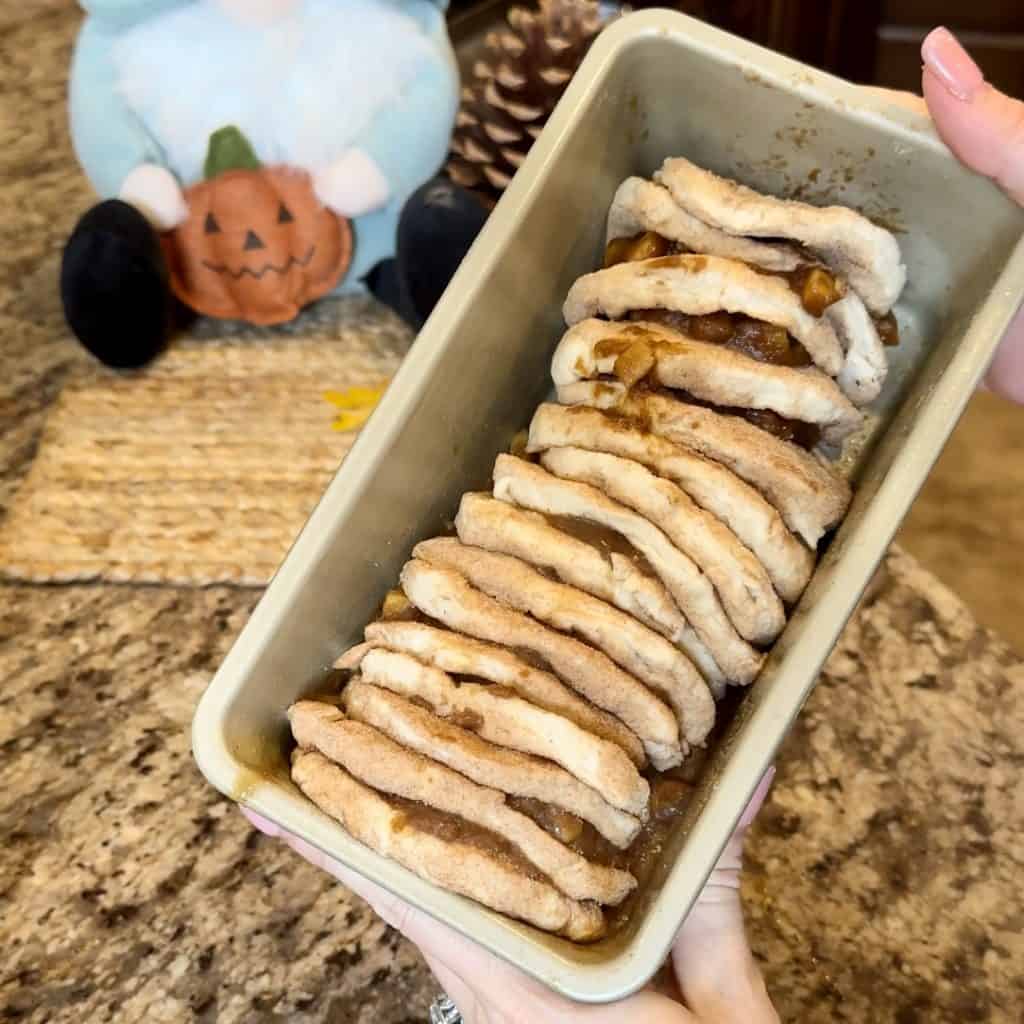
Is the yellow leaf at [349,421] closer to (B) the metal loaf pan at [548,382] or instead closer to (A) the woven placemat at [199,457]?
(A) the woven placemat at [199,457]

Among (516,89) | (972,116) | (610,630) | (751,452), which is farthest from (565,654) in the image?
(516,89)

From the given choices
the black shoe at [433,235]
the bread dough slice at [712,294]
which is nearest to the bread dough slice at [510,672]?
the bread dough slice at [712,294]

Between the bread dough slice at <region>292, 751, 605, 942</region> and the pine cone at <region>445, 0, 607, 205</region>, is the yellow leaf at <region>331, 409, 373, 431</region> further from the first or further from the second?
the bread dough slice at <region>292, 751, 605, 942</region>

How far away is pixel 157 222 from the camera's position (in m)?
1.00

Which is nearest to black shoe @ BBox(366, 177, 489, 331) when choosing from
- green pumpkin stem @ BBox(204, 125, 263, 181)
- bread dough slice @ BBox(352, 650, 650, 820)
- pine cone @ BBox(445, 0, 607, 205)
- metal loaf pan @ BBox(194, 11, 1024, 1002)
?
pine cone @ BBox(445, 0, 607, 205)

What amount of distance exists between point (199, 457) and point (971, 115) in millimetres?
641

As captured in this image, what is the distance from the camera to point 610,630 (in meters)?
0.56

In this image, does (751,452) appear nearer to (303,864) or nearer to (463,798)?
(463,798)

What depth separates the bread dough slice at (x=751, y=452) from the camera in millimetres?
599

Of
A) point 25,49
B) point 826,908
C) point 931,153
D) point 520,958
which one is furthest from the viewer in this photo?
point 25,49

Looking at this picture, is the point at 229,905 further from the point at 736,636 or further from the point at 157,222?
the point at 157,222

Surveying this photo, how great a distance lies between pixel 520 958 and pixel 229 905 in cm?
31

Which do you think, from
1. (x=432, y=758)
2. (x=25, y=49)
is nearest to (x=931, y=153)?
(x=432, y=758)

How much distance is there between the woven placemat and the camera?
91cm
